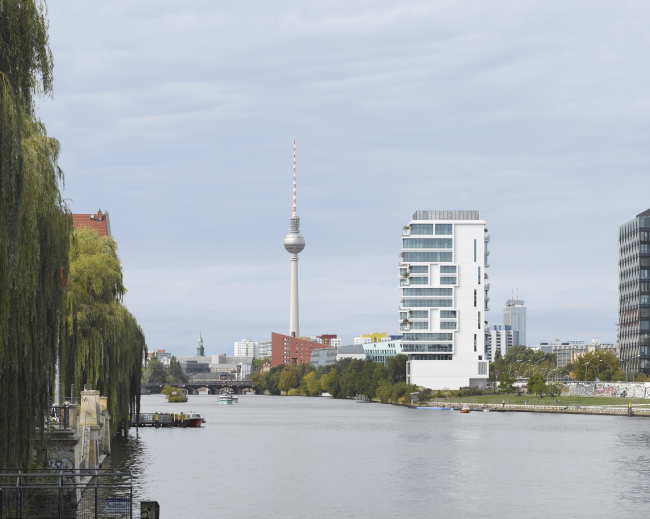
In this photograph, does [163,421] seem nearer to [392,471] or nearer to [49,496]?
[392,471]

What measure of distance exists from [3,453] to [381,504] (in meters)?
33.7

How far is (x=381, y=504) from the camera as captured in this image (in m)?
56.7

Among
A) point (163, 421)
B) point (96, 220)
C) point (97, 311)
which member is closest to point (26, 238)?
point (97, 311)

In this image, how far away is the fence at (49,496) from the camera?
29.0 meters

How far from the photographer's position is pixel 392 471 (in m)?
75.1

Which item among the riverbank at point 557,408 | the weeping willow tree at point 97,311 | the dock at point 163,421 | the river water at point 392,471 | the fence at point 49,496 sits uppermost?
the weeping willow tree at point 97,311

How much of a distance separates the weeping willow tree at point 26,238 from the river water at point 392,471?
80.4ft

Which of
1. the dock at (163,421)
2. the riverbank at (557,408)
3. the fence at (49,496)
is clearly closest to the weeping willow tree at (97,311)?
the fence at (49,496)

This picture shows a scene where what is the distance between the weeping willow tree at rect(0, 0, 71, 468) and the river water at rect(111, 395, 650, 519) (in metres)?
24.5

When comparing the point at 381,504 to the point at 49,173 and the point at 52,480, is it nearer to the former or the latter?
the point at 52,480

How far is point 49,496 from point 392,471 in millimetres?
43312

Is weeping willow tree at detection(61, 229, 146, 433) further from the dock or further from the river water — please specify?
the dock

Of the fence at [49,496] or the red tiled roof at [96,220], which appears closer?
the fence at [49,496]

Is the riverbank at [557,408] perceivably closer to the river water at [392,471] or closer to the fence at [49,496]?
the river water at [392,471]
